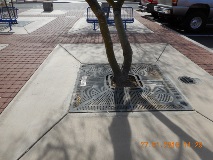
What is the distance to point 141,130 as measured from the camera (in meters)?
3.40

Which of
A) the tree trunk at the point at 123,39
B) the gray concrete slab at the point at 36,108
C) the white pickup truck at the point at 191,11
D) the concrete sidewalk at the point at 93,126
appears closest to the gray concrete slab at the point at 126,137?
the concrete sidewalk at the point at 93,126

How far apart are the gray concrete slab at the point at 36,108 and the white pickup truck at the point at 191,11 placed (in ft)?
21.6

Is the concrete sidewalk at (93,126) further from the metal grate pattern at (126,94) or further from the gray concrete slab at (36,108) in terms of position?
the metal grate pattern at (126,94)

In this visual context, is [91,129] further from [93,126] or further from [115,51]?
[115,51]

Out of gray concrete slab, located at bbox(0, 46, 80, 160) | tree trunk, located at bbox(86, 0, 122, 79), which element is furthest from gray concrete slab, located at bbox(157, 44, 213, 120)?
gray concrete slab, located at bbox(0, 46, 80, 160)

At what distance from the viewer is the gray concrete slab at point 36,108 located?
317 centimetres

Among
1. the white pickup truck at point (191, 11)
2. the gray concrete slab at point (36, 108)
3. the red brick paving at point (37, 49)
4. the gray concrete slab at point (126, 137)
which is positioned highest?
the white pickup truck at point (191, 11)

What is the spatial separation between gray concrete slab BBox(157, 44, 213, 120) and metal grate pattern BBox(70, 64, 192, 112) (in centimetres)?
18

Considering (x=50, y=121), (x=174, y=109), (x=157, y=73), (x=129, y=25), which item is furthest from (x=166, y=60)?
(x=129, y=25)

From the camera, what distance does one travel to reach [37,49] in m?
7.27

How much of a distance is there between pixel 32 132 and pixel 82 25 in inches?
349

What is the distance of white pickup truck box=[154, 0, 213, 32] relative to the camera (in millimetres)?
10398

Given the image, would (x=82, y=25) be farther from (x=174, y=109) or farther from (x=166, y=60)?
(x=174, y=109)
